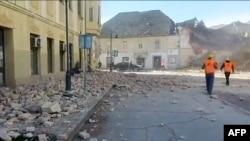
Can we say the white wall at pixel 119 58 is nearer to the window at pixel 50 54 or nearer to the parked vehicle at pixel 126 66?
the parked vehicle at pixel 126 66

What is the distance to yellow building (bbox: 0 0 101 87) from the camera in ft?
37.2

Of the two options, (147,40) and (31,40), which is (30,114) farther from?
(147,40)

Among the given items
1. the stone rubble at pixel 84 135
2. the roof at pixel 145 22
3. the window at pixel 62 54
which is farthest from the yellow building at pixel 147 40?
the window at pixel 62 54

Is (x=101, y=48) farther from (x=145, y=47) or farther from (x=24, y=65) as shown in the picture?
(x=24, y=65)

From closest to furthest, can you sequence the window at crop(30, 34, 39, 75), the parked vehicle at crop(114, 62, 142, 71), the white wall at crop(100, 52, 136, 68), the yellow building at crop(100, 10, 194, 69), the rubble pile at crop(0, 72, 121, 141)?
the rubble pile at crop(0, 72, 121, 141) → the yellow building at crop(100, 10, 194, 69) → the window at crop(30, 34, 39, 75) → the white wall at crop(100, 52, 136, 68) → the parked vehicle at crop(114, 62, 142, 71)

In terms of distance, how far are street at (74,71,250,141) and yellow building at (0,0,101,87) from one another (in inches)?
163

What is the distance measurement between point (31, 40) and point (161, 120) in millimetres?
8874

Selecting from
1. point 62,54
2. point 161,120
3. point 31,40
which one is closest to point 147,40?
point 62,54

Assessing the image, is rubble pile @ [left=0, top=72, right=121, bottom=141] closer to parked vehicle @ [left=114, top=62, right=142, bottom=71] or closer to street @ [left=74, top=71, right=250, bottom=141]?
street @ [left=74, top=71, right=250, bottom=141]

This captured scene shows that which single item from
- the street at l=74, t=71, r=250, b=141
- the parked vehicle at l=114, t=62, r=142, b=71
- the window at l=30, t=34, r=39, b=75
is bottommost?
the street at l=74, t=71, r=250, b=141

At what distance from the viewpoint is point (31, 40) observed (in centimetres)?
1384

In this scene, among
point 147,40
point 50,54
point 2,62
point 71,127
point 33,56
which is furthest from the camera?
point 147,40

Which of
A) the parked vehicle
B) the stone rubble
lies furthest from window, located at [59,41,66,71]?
the stone rubble

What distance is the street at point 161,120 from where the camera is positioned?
560 centimetres
